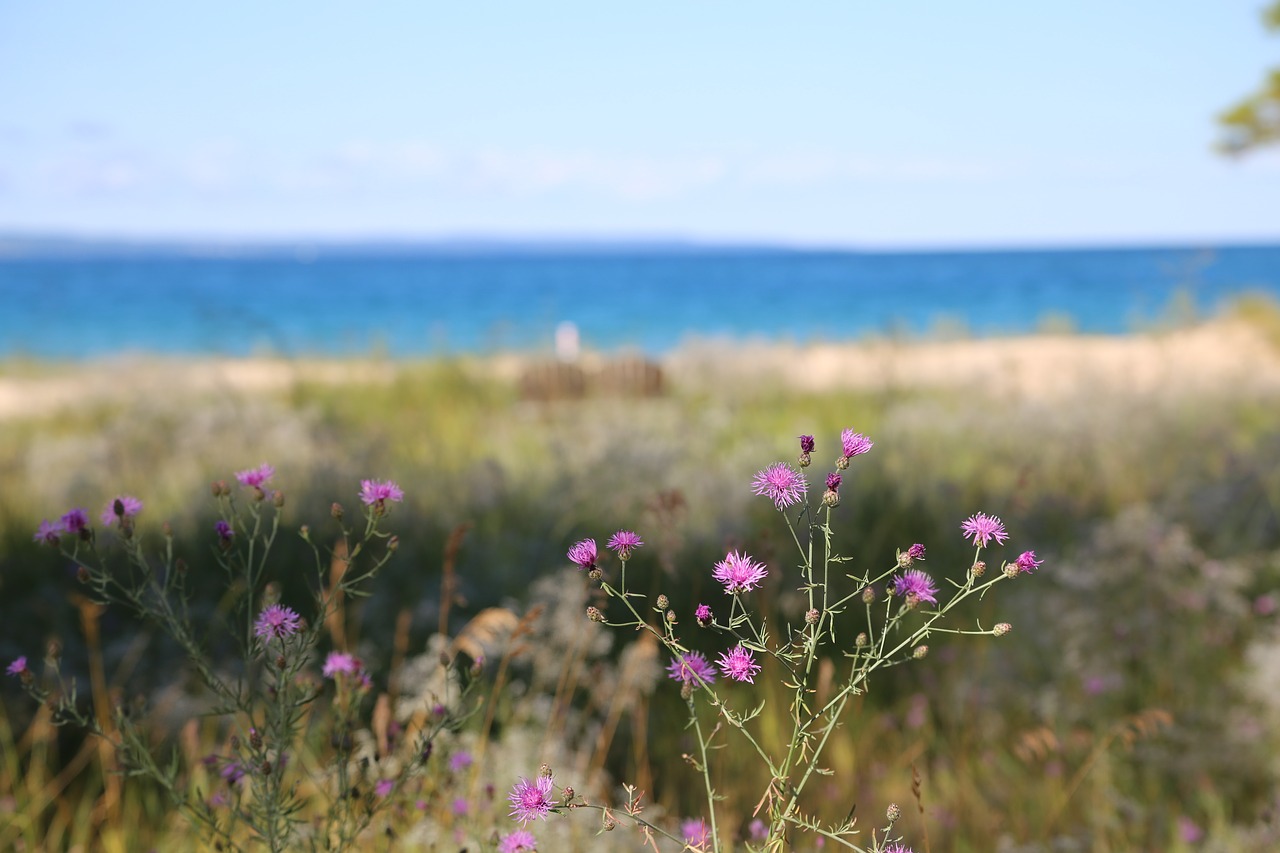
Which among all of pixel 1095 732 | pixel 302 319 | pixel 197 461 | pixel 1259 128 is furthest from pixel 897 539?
pixel 302 319

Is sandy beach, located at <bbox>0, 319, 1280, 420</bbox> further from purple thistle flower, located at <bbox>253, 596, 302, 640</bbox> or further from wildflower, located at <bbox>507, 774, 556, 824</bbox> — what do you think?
wildflower, located at <bbox>507, 774, 556, 824</bbox>

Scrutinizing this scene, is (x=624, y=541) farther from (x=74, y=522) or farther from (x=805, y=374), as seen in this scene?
(x=805, y=374)

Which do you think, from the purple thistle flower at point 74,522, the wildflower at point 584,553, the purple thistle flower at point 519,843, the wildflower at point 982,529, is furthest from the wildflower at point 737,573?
the purple thistle flower at point 74,522

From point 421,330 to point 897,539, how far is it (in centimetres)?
3381

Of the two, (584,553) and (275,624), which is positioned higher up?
(584,553)

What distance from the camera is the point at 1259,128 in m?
16.4

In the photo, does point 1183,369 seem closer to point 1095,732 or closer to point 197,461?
point 1095,732

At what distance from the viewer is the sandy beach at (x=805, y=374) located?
343 inches

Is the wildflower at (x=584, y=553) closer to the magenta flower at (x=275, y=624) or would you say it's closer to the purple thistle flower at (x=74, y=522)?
the magenta flower at (x=275, y=624)

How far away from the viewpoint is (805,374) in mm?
11547

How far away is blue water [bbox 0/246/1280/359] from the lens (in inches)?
966

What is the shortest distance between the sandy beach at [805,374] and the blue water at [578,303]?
0.47 metres

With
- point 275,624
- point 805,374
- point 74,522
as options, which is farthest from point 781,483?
point 805,374

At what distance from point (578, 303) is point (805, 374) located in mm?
42275
